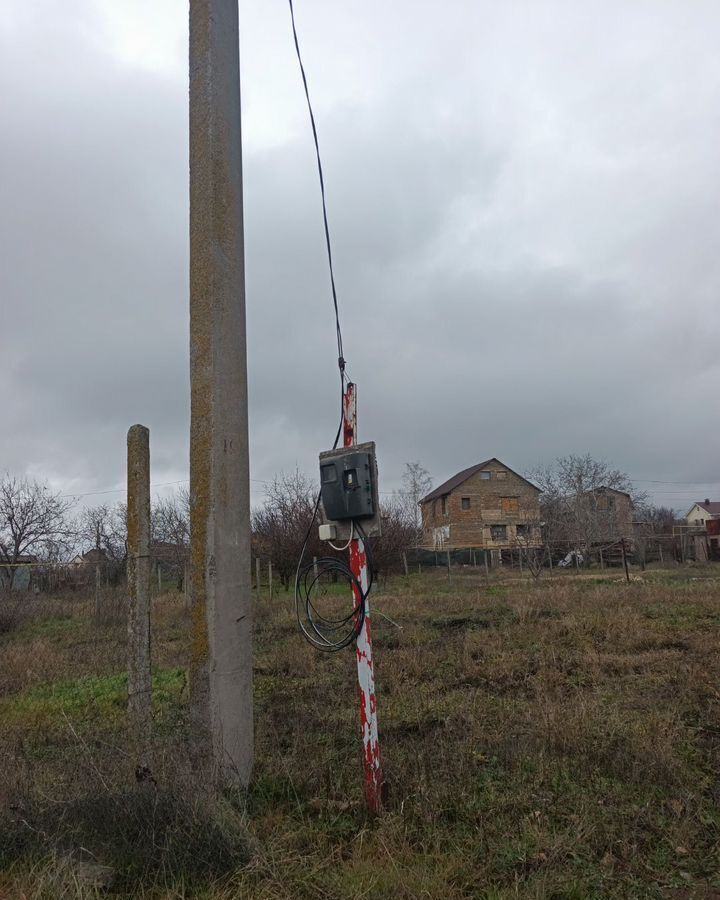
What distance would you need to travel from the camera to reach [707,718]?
207 inches

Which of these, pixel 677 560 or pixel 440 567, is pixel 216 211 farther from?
pixel 677 560

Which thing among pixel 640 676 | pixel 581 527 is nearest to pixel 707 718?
pixel 640 676

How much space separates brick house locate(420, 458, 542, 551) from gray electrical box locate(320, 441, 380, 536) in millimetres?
46190

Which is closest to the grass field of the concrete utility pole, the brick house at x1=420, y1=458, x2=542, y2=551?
the concrete utility pole

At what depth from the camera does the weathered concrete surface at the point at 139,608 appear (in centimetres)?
379

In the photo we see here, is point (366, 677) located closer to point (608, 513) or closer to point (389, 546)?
point (389, 546)

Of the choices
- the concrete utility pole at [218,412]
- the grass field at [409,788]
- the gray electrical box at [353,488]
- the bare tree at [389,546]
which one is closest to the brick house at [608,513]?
the bare tree at [389,546]

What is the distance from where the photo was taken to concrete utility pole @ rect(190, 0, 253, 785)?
12.2ft

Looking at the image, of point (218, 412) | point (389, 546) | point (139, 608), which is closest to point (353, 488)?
point (218, 412)

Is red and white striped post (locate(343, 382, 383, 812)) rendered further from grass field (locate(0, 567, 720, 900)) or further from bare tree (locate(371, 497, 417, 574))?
bare tree (locate(371, 497, 417, 574))

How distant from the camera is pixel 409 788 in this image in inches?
153

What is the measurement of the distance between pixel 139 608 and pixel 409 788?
1.83 metres

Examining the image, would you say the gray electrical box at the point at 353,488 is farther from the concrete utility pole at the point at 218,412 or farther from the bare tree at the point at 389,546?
the bare tree at the point at 389,546

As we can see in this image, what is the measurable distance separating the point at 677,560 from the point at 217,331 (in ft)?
125
